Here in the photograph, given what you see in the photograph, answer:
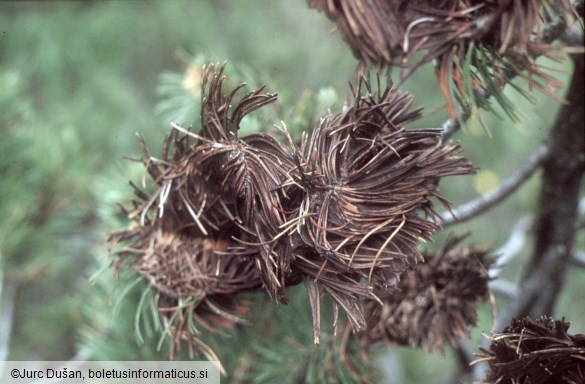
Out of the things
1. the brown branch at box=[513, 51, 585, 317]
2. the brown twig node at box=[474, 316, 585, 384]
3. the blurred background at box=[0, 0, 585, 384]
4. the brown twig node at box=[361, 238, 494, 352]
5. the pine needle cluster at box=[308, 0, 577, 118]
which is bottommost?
the brown twig node at box=[474, 316, 585, 384]

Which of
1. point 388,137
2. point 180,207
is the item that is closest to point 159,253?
point 180,207

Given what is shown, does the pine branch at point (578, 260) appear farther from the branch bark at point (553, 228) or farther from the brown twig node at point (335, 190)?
the brown twig node at point (335, 190)

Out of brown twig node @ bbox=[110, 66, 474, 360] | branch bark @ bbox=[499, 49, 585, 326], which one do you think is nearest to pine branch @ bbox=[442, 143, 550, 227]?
branch bark @ bbox=[499, 49, 585, 326]

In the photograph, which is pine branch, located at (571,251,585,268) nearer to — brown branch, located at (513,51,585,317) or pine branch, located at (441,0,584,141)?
brown branch, located at (513,51,585,317)

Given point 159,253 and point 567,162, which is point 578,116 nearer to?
point 567,162

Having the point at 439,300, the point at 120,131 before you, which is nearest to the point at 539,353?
the point at 439,300

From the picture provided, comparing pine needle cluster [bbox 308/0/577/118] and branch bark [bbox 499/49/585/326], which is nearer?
pine needle cluster [bbox 308/0/577/118]
